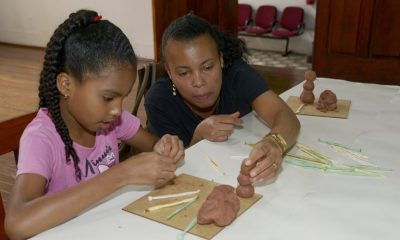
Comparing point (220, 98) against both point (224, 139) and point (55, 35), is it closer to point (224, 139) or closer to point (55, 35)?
point (224, 139)

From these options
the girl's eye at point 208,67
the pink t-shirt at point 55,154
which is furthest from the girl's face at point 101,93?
the girl's eye at point 208,67

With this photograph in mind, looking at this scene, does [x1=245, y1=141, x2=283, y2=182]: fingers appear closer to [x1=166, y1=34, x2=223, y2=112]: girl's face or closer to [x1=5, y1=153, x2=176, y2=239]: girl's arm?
[x1=5, y1=153, x2=176, y2=239]: girl's arm

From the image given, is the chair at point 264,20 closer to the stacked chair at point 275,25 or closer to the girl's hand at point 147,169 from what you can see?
the stacked chair at point 275,25

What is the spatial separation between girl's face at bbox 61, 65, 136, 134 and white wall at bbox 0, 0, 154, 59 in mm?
6291

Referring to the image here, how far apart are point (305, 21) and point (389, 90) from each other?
6.63m

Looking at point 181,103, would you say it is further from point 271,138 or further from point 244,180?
point 244,180

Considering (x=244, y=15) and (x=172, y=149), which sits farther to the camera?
(x=244, y=15)

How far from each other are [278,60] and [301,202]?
7.28 meters

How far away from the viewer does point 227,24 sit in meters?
6.18

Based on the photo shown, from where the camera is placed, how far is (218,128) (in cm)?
176

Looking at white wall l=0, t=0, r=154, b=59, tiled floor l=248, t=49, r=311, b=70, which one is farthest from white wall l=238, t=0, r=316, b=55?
white wall l=0, t=0, r=154, b=59

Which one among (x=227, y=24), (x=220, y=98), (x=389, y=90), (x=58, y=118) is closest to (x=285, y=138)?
(x=220, y=98)

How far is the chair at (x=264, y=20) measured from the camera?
8586mm

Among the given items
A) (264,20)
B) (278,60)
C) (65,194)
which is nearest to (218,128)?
(65,194)
